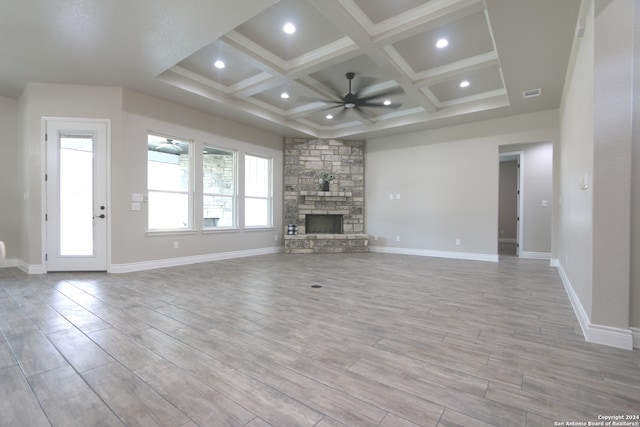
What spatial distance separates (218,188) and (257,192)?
42.9 inches

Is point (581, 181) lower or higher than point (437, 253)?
higher

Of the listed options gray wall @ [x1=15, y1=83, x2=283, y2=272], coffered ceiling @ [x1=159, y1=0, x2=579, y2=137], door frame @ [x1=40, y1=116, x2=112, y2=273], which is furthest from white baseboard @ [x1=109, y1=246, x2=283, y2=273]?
coffered ceiling @ [x1=159, y1=0, x2=579, y2=137]

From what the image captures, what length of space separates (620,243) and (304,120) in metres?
5.91

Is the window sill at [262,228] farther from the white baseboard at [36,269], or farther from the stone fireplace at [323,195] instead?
the white baseboard at [36,269]

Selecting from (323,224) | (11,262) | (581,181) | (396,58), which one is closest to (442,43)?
(396,58)

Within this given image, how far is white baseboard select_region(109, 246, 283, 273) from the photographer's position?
4.56 meters

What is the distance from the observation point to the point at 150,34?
3.14 m

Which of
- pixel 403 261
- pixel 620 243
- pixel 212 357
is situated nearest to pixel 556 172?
pixel 403 261

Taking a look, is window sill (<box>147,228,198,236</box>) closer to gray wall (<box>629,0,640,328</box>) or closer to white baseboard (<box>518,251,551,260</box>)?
gray wall (<box>629,0,640,328</box>)

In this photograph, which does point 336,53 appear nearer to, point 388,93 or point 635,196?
point 388,93

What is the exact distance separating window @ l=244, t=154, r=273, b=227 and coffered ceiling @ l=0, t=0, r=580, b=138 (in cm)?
128

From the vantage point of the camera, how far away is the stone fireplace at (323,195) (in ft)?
23.8

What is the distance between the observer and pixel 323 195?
7344mm

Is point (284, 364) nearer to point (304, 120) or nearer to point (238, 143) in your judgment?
point (238, 143)
